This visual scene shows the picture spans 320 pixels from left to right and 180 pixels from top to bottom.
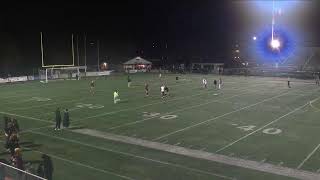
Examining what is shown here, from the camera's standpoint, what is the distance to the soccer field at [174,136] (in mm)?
16609

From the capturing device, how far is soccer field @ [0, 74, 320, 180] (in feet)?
54.5

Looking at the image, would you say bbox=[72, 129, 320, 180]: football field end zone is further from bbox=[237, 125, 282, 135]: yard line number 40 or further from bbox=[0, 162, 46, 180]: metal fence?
bbox=[0, 162, 46, 180]: metal fence

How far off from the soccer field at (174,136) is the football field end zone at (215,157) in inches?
1.4

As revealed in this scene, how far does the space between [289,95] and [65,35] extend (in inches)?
1954

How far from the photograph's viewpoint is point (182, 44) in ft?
327

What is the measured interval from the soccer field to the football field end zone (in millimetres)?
37

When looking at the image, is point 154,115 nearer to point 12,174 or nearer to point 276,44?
point 12,174

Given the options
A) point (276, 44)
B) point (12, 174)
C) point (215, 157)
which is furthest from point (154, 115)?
point (276, 44)

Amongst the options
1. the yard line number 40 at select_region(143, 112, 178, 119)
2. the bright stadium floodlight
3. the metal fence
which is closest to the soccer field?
the yard line number 40 at select_region(143, 112, 178, 119)

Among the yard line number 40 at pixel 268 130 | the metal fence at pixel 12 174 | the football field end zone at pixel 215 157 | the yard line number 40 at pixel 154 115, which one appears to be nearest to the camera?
the metal fence at pixel 12 174

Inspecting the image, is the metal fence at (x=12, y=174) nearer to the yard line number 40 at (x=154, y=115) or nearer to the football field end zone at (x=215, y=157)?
the football field end zone at (x=215, y=157)

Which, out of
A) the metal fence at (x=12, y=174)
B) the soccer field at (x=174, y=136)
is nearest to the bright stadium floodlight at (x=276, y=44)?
the soccer field at (x=174, y=136)

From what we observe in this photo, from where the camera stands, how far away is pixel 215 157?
60.2 feet

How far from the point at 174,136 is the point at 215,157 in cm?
423
